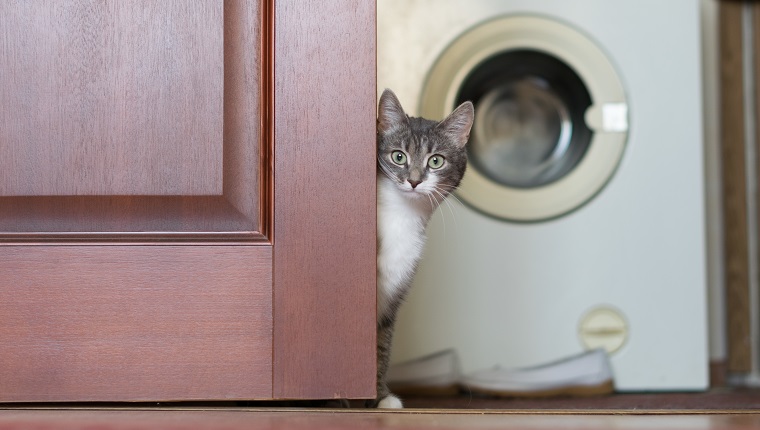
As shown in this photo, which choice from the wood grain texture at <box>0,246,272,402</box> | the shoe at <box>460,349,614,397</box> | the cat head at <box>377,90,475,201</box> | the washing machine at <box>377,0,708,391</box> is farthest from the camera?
the washing machine at <box>377,0,708,391</box>

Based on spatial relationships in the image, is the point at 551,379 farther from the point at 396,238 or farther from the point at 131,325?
the point at 131,325

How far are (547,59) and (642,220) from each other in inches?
16.0

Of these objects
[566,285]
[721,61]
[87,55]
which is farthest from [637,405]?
[721,61]


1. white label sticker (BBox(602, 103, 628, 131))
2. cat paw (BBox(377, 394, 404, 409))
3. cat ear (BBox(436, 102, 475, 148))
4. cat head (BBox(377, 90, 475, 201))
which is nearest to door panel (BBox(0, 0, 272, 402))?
cat paw (BBox(377, 394, 404, 409))

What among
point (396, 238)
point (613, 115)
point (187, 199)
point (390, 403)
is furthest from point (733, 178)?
point (187, 199)

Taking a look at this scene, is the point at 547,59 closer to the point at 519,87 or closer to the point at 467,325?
the point at 519,87

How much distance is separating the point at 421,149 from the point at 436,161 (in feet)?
0.15

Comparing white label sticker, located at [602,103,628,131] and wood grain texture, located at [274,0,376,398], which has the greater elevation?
white label sticker, located at [602,103,628,131]

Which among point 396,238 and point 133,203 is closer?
point 133,203

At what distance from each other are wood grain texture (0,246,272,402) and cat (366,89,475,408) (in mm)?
281

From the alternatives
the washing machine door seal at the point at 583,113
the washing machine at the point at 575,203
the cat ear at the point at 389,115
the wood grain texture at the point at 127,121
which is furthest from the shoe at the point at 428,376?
the wood grain texture at the point at 127,121

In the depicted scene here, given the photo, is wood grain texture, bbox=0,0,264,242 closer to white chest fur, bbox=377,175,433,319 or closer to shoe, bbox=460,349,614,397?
white chest fur, bbox=377,175,433,319

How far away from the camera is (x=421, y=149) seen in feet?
4.40

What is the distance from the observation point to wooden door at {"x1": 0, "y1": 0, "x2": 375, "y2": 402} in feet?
2.95
